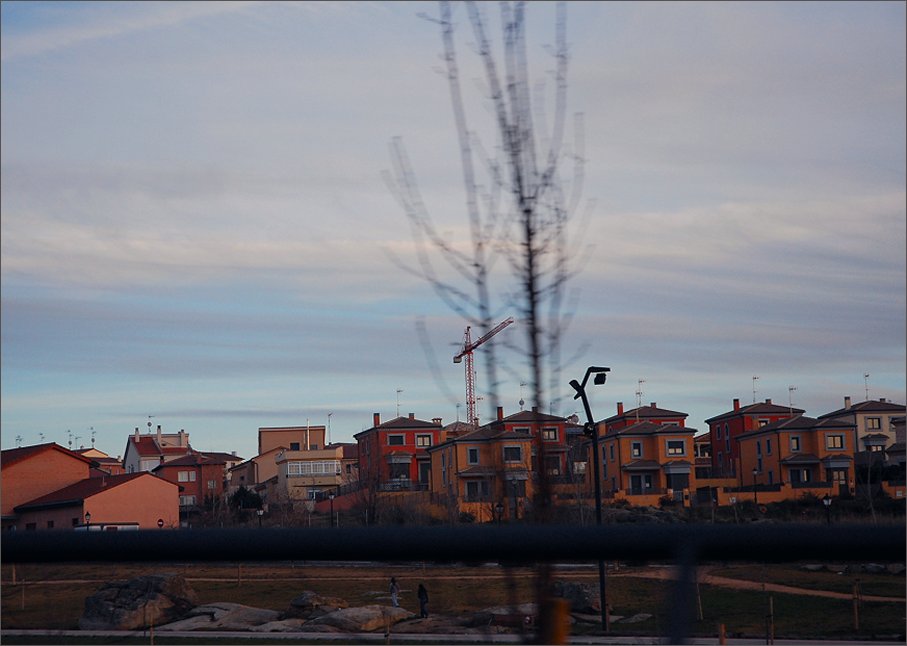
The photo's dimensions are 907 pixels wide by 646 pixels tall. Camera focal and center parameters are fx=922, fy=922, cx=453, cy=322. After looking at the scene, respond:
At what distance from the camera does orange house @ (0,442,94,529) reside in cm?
561

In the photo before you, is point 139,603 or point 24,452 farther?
point 24,452

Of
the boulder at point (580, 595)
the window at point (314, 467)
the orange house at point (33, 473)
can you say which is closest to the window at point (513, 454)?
the boulder at point (580, 595)

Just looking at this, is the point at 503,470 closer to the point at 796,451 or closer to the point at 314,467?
the point at 314,467

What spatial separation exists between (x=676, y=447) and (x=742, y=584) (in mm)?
76224

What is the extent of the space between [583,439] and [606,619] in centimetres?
336

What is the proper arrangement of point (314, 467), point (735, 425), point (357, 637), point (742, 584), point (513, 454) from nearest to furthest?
point (742, 584), point (357, 637), point (513, 454), point (314, 467), point (735, 425)

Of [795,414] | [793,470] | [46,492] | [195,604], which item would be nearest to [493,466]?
[195,604]

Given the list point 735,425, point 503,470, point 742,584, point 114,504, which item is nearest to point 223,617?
point 503,470

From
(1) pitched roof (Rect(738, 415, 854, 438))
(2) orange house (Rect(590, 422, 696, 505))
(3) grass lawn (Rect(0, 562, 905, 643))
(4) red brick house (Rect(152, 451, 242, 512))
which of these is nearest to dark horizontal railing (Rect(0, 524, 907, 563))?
(3) grass lawn (Rect(0, 562, 905, 643))

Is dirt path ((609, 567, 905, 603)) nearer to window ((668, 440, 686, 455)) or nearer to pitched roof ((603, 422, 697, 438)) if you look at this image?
pitched roof ((603, 422, 697, 438))

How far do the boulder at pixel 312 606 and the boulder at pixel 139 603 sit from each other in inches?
10.5

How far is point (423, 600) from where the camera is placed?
2445 mm

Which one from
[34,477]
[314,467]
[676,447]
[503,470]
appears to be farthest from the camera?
[676,447]

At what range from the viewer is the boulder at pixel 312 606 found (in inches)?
99.3
